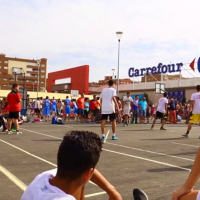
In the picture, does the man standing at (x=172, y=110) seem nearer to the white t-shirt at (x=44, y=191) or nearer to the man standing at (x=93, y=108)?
the man standing at (x=93, y=108)

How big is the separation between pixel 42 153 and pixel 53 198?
570 centimetres

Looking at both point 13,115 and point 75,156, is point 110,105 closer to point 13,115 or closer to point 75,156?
point 13,115

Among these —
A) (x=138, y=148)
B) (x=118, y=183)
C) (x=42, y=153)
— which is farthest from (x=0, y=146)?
(x=118, y=183)

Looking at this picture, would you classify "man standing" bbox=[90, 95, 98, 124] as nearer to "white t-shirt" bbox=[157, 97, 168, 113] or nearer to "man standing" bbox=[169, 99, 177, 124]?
"man standing" bbox=[169, 99, 177, 124]

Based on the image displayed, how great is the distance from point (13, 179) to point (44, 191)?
133 inches

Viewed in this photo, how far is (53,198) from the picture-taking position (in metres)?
1.67

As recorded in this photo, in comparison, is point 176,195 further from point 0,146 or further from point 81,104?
point 81,104

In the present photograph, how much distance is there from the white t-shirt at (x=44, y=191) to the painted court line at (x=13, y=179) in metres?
2.70

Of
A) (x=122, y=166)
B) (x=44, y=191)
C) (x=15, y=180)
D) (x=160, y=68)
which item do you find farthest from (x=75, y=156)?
(x=160, y=68)

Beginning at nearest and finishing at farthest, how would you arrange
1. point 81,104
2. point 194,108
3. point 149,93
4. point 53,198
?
1. point 53,198
2. point 194,108
3. point 81,104
4. point 149,93

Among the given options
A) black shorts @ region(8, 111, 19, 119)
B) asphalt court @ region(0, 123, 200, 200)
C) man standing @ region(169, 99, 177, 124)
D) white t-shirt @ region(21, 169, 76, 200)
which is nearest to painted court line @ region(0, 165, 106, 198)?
asphalt court @ region(0, 123, 200, 200)

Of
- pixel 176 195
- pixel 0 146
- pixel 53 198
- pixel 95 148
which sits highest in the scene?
pixel 95 148

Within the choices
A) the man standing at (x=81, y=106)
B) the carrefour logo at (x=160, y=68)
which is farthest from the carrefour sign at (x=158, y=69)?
the man standing at (x=81, y=106)

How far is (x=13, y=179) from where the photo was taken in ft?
16.1
